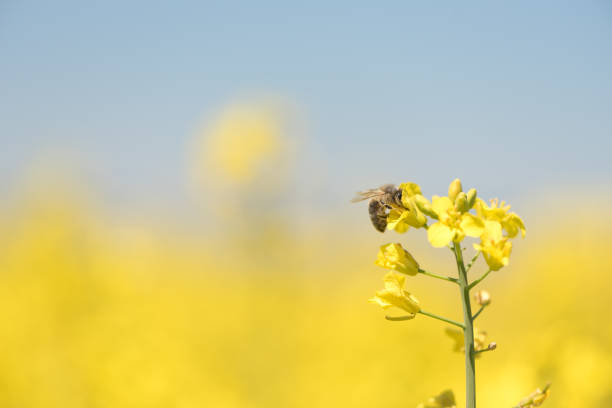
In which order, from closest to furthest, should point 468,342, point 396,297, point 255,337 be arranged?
1. point 468,342
2. point 396,297
3. point 255,337

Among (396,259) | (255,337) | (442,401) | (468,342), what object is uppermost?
(396,259)

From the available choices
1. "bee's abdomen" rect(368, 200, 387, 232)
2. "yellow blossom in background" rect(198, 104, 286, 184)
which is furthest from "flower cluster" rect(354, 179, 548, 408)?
"yellow blossom in background" rect(198, 104, 286, 184)

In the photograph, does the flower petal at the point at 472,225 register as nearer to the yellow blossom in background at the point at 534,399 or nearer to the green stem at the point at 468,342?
the green stem at the point at 468,342

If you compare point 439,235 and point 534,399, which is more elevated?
point 439,235

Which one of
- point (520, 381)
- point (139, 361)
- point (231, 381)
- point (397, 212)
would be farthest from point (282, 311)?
point (397, 212)

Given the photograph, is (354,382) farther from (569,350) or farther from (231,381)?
(569,350)

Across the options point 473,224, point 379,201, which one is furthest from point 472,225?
point 379,201

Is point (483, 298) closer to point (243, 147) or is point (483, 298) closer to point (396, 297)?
point (396, 297)
